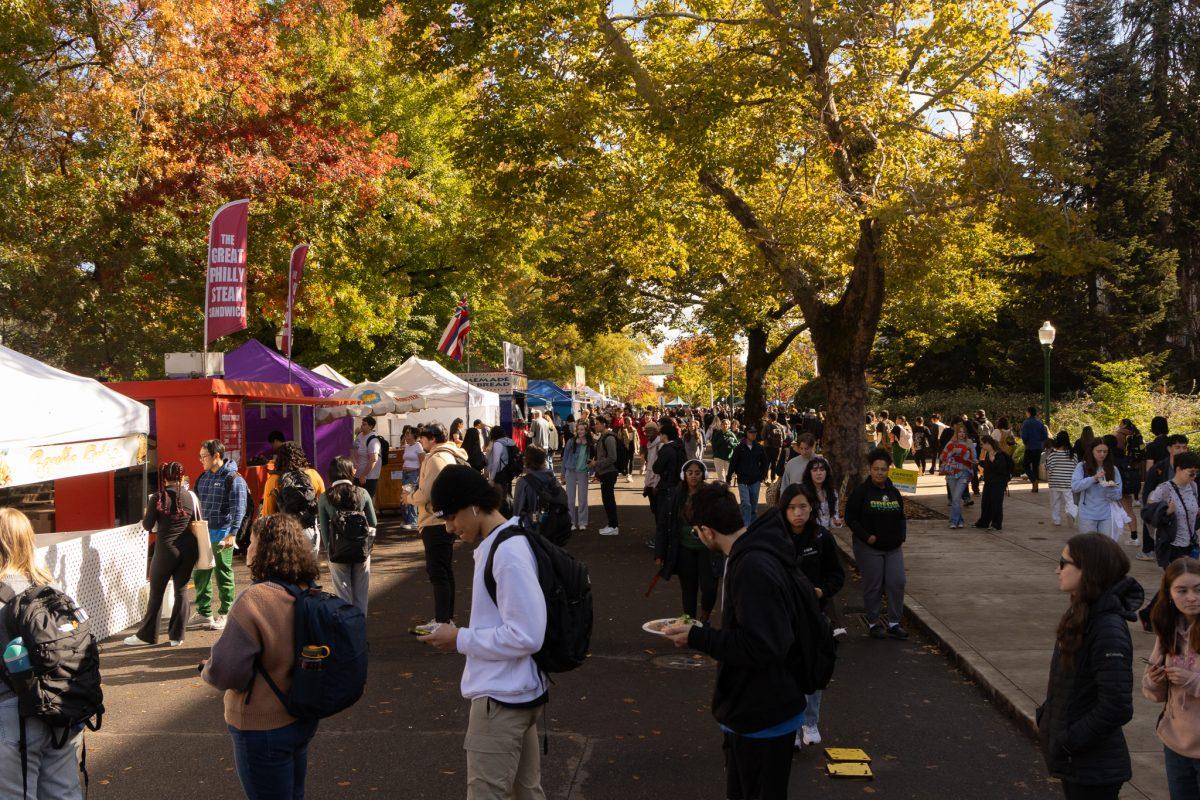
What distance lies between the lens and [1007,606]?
997 cm

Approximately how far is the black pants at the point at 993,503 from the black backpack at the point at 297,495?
35.2 ft

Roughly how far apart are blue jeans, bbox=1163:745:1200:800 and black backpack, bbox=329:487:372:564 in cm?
617

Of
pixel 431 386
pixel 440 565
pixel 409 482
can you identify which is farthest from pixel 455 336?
pixel 440 565

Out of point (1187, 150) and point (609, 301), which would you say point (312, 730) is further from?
point (1187, 150)

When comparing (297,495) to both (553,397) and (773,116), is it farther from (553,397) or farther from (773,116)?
(553,397)

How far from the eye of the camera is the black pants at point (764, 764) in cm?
401

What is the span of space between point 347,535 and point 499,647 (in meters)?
5.04

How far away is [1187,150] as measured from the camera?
3759 cm

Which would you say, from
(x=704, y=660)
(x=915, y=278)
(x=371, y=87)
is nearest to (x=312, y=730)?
(x=704, y=660)

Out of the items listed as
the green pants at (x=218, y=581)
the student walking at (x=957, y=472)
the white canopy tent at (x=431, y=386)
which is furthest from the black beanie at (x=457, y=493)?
the white canopy tent at (x=431, y=386)

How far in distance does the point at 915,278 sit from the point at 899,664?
30.5 ft

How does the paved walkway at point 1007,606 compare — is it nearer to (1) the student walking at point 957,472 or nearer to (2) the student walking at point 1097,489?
(1) the student walking at point 957,472

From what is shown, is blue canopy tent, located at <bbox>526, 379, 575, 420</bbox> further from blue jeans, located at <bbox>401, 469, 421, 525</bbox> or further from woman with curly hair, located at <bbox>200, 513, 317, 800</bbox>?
woman with curly hair, located at <bbox>200, 513, 317, 800</bbox>

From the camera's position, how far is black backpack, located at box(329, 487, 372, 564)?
27.7ft
